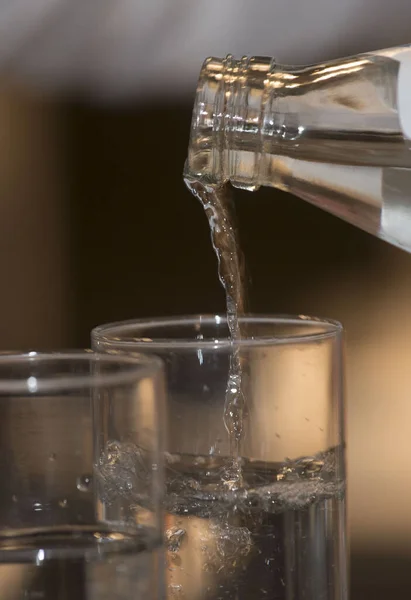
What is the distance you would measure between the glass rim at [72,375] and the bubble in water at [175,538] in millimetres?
91

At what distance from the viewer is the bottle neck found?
Result: 0.48 m

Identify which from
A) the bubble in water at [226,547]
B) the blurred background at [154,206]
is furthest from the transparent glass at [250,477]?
the blurred background at [154,206]

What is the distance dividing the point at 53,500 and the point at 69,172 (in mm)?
961

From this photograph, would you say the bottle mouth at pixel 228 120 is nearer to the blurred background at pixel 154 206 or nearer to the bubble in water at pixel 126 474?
the bubble in water at pixel 126 474

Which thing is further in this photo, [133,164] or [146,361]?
[133,164]

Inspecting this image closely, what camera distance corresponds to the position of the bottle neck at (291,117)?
18.9 inches

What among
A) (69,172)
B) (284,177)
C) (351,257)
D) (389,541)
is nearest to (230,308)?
(284,177)

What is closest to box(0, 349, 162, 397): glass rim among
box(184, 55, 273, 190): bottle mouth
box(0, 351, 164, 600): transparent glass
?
box(0, 351, 164, 600): transparent glass

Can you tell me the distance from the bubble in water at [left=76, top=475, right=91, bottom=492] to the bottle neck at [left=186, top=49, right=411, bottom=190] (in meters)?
0.22

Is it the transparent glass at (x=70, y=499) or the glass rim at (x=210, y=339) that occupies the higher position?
the glass rim at (x=210, y=339)

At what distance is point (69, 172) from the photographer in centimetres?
123

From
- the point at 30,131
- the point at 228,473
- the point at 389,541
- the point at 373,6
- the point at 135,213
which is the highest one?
the point at 373,6

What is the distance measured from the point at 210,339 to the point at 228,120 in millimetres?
127

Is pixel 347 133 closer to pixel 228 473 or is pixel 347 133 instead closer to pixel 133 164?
pixel 228 473
